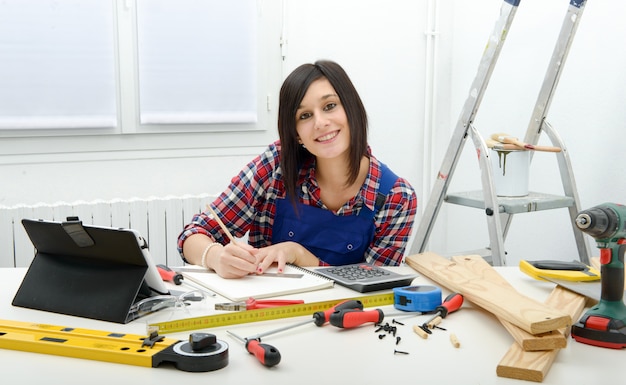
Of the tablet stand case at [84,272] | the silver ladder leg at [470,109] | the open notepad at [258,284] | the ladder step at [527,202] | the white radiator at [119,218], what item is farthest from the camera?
the white radiator at [119,218]

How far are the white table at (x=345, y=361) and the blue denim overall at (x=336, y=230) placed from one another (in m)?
0.64

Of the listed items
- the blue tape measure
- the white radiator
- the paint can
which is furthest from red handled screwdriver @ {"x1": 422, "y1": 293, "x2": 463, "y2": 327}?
the white radiator

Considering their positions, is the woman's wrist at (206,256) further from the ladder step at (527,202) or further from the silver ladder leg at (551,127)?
the silver ladder leg at (551,127)

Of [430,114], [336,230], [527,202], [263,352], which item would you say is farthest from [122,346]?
[430,114]

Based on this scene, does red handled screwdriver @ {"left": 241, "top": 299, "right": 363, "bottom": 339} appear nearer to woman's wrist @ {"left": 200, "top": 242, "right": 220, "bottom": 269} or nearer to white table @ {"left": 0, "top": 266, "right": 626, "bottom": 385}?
white table @ {"left": 0, "top": 266, "right": 626, "bottom": 385}

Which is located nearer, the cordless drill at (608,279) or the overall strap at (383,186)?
the cordless drill at (608,279)

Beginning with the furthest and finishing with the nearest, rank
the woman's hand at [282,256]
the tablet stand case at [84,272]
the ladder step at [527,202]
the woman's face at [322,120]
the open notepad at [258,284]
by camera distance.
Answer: the ladder step at [527,202], the woman's face at [322,120], the woman's hand at [282,256], the open notepad at [258,284], the tablet stand case at [84,272]

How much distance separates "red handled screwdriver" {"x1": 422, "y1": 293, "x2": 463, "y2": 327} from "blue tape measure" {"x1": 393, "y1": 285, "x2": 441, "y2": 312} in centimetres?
2

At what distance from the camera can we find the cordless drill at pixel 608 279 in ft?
3.59

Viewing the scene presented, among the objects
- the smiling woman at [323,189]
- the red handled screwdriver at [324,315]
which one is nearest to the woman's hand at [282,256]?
the smiling woman at [323,189]

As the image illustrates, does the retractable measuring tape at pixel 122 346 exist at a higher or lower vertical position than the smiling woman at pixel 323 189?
lower

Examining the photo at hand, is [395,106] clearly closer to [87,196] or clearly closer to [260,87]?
[260,87]

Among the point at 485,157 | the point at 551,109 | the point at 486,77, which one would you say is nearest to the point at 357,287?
the point at 485,157

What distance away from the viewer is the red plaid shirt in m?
1.88
